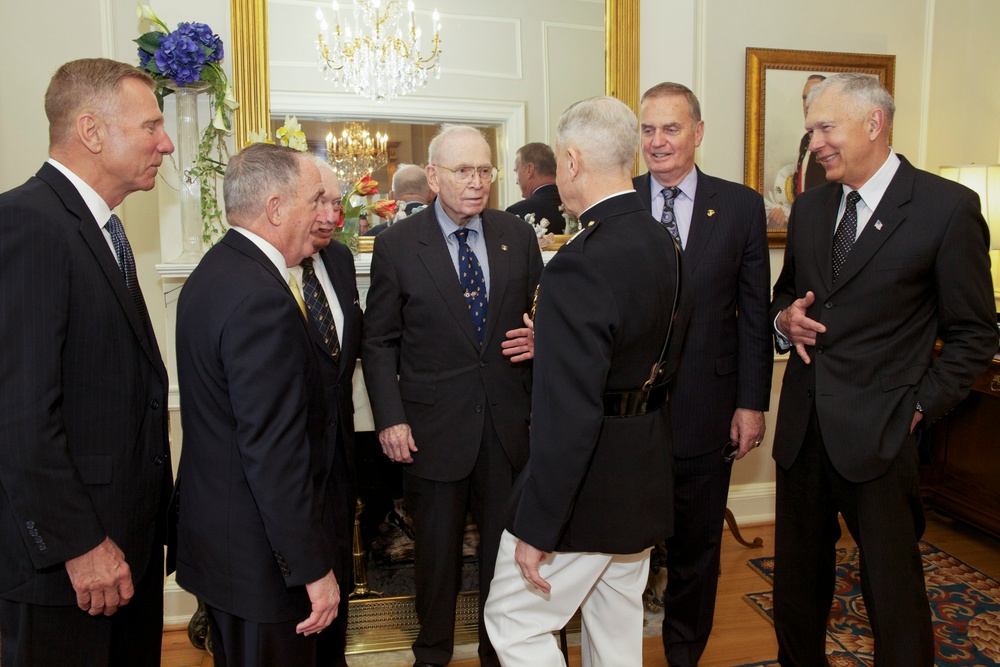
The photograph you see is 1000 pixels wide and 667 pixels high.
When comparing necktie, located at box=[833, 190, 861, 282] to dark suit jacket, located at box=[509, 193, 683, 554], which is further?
necktie, located at box=[833, 190, 861, 282]

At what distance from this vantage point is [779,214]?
12.7 ft

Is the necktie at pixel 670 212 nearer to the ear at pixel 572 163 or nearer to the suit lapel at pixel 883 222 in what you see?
the suit lapel at pixel 883 222

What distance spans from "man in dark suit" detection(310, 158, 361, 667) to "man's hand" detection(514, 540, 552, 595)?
0.58 m

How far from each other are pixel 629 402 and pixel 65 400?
4.22 ft

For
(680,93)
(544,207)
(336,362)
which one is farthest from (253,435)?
(544,207)

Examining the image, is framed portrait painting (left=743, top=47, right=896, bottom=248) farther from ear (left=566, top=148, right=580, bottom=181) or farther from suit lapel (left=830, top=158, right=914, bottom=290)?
ear (left=566, top=148, right=580, bottom=181)

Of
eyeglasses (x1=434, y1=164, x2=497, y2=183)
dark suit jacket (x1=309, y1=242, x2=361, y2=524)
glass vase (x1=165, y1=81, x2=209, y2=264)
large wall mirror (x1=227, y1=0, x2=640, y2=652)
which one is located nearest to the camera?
dark suit jacket (x1=309, y1=242, x2=361, y2=524)

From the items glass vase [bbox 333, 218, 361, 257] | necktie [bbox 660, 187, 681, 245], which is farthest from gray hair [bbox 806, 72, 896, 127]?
glass vase [bbox 333, 218, 361, 257]

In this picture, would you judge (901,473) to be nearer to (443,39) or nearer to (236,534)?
(236,534)

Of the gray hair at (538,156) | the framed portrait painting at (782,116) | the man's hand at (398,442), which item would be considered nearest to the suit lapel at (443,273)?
the man's hand at (398,442)

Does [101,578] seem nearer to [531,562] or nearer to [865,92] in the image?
[531,562]

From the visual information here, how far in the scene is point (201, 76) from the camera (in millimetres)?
2893

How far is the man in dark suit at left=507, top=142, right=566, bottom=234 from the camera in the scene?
359cm

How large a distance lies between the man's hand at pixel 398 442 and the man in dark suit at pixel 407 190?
1211 millimetres
